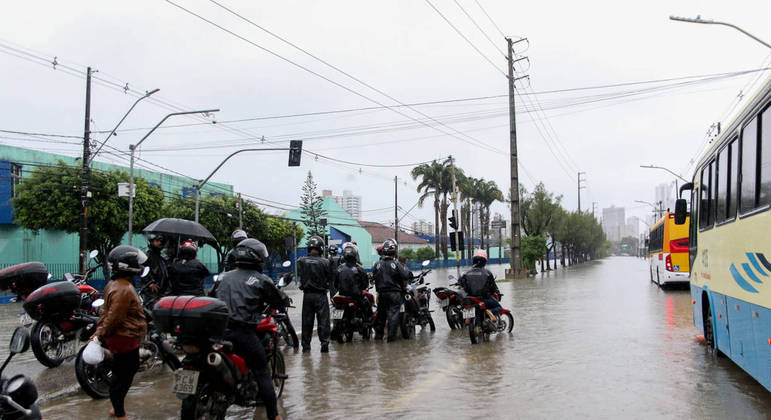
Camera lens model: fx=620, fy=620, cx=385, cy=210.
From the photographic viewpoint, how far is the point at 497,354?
9250 mm

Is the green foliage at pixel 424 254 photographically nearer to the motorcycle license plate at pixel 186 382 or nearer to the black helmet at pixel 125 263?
the black helmet at pixel 125 263

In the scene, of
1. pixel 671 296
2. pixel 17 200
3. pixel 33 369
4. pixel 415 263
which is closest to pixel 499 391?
pixel 33 369

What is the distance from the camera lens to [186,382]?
4586 mm

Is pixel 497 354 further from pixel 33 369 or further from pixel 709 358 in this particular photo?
pixel 33 369

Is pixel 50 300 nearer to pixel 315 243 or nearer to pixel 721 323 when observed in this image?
pixel 315 243

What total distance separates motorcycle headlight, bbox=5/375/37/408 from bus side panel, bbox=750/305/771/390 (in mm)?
5352

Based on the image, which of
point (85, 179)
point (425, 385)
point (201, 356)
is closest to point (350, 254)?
point (425, 385)

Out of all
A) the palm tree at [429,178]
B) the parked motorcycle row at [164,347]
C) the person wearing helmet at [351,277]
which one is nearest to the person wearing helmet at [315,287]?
Answer: the person wearing helmet at [351,277]

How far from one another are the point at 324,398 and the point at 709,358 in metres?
5.43

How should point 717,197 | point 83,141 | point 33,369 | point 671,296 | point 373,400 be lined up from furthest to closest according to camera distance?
point 83,141, point 671,296, point 33,369, point 717,197, point 373,400

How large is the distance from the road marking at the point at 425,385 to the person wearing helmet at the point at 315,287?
2.19 meters

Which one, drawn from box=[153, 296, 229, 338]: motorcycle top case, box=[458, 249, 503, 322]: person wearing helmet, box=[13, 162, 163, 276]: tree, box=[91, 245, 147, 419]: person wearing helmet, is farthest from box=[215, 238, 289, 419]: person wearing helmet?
box=[13, 162, 163, 276]: tree

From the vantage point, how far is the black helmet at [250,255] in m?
5.48

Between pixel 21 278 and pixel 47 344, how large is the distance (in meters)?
3.17
